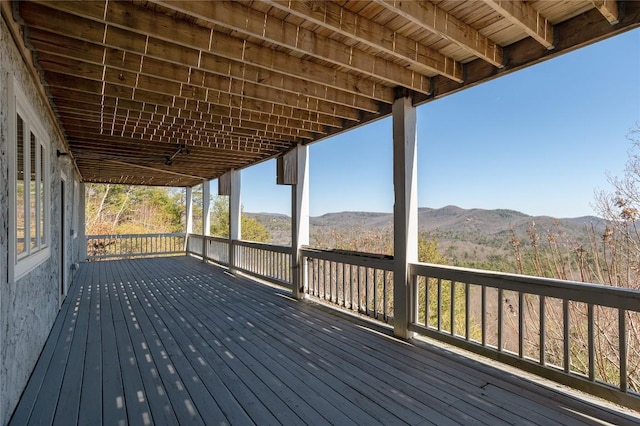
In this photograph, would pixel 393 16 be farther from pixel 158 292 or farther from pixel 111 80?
pixel 158 292

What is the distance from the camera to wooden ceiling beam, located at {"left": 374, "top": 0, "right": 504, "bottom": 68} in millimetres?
2174

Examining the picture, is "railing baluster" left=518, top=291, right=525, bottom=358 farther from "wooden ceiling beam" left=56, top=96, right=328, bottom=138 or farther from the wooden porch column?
the wooden porch column

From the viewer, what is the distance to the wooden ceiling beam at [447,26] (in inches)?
85.6

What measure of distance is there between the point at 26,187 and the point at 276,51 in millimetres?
2419

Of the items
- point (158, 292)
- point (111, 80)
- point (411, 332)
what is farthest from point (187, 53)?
point (158, 292)

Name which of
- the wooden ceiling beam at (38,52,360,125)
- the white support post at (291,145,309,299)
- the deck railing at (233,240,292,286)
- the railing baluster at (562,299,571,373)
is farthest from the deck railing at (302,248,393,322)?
the wooden ceiling beam at (38,52,360,125)

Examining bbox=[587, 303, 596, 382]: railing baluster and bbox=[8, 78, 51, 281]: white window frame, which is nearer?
bbox=[8, 78, 51, 281]: white window frame

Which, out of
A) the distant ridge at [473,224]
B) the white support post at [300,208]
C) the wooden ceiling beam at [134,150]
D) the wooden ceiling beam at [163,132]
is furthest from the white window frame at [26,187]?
the distant ridge at [473,224]

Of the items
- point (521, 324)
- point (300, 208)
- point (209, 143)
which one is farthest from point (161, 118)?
point (521, 324)

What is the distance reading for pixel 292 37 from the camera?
2.60 metres

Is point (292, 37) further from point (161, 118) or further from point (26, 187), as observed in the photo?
point (161, 118)

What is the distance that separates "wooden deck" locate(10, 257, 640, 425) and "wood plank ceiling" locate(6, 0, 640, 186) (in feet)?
8.78

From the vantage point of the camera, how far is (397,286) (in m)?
3.82

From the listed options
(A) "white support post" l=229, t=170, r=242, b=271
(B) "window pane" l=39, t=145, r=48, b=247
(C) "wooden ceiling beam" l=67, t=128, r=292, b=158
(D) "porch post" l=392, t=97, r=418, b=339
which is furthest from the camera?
(A) "white support post" l=229, t=170, r=242, b=271
